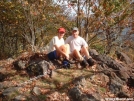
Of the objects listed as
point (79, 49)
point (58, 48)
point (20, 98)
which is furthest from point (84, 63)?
point (20, 98)

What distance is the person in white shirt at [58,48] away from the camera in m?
9.03

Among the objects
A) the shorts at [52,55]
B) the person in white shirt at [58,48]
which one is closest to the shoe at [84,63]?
the person in white shirt at [58,48]

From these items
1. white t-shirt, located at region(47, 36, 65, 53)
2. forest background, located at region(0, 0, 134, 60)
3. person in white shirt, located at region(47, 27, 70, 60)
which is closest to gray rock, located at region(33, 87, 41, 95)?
person in white shirt, located at region(47, 27, 70, 60)

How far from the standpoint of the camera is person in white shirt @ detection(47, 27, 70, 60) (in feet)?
29.6

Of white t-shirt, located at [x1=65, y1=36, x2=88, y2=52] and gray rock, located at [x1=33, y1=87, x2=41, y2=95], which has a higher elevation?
white t-shirt, located at [x1=65, y1=36, x2=88, y2=52]

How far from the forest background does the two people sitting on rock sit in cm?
527

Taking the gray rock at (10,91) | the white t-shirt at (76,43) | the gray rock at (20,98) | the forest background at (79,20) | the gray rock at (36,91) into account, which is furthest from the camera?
the forest background at (79,20)

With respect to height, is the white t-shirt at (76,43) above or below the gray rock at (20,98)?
above

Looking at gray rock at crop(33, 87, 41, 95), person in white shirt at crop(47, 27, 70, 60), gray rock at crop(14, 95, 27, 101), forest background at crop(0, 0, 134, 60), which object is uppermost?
forest background at crop(0, 0, 134, 60)

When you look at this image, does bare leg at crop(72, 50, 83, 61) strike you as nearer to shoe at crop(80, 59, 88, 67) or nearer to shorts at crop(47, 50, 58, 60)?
shoe at crop(80, 59, 88, 67)

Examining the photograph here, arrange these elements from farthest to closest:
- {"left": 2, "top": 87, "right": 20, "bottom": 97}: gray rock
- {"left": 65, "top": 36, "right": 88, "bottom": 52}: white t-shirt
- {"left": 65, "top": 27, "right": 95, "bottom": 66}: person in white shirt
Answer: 1. {"left": 65, "top": 36, "right": 88, "bottom": 52}: white t-shirt
2. {"left": 65, "top": 27, "right": 95, "bottom": 66}: person in white shirt
3. {"left": 2, "top": 87, "right": 20, "bottom": 97}: gray rock

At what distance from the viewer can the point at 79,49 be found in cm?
972

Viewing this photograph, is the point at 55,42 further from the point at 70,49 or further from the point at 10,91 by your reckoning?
the point at 10,91

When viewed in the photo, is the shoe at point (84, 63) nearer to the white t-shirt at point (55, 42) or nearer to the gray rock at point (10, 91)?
the white t-shirt at point (55, 42)
